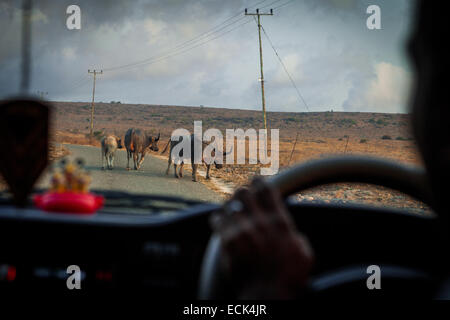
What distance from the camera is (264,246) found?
2.71ft

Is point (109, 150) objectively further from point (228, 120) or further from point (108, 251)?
point (228, 120)

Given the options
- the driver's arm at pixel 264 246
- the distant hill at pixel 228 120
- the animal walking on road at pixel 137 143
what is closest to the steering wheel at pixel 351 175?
the driver's arm at pixel 264 246

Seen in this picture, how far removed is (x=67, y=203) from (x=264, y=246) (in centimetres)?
96

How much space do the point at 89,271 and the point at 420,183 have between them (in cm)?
106

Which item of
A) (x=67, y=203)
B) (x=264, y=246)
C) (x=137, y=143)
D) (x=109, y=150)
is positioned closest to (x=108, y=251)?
(x=67, y=203)

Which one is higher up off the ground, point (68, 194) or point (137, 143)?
point (137, 143)

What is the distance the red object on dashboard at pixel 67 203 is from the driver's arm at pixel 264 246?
84cm

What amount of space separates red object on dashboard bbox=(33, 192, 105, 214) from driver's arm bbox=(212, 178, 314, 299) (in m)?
0.84

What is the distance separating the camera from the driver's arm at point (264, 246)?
83cm

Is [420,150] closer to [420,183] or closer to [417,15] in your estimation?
[417,15]

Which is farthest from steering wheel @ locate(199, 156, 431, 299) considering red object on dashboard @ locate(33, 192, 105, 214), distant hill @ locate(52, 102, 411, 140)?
distant hill @ locate(52, 102, 411, 140)

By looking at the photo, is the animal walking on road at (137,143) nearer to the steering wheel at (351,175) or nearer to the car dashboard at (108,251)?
the car dashboard at (108,251)

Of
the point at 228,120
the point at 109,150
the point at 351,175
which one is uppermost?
the point at 228,120
